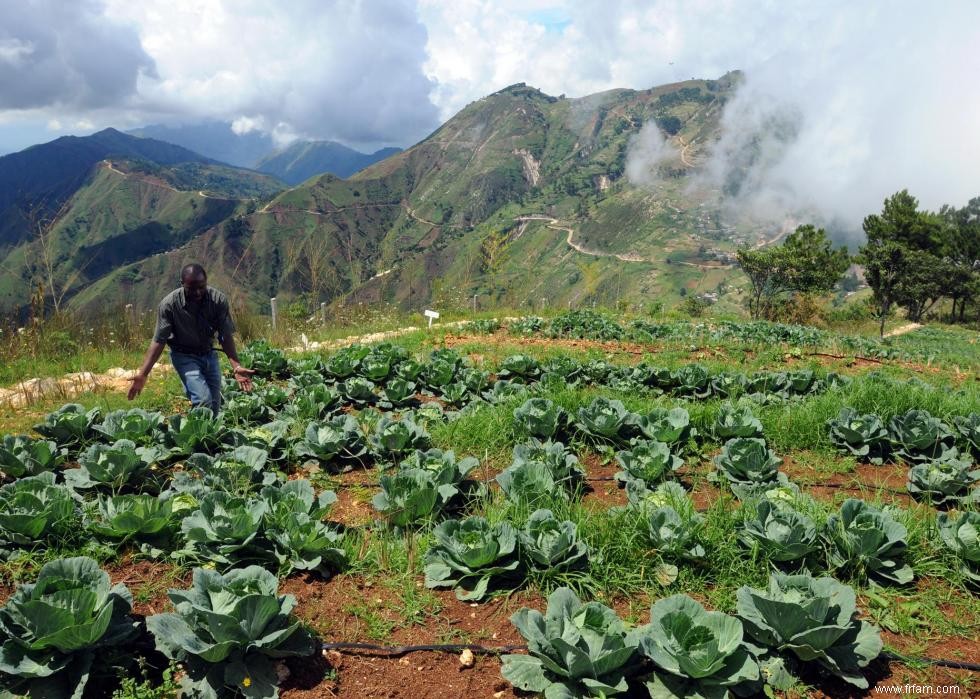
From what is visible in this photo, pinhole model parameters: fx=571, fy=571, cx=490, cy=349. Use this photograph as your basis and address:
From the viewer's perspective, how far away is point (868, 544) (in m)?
2.71

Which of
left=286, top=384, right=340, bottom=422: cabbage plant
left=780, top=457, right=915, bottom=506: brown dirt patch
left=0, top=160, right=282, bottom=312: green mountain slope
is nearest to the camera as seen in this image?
left=780, top=457, right=915, bottom=506: brown dirt patch

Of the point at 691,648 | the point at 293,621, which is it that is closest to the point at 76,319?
the point at 293,621

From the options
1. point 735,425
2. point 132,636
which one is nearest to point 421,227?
point 735,425

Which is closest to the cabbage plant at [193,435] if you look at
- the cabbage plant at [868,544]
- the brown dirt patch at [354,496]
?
the brown dirt patch at [354,496]

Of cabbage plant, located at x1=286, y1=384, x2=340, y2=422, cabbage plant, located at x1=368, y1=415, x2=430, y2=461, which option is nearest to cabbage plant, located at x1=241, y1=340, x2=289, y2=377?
cabbage plant, located at x1=286, y1=384, x2=340, y2=422

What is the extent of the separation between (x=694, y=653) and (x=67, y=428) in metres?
4.91

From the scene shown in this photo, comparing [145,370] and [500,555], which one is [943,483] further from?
[145,370]

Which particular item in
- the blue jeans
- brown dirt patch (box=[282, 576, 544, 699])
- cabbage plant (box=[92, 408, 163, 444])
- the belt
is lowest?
brown dirt patch (box=[282, 576, 544, 699])

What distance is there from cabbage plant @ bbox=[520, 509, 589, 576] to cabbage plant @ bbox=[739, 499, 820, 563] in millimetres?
843

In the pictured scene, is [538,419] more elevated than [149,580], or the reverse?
[538,419]

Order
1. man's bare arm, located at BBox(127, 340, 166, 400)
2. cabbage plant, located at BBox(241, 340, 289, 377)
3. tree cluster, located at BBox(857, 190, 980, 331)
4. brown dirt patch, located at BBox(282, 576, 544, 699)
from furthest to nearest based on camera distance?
1. tree cluster, located at BBox(857, 190, 980, 331)
2. cabbage plant, located at BBox(241, 340, 289, 377)
3. man's bare arm, located at BBox(127, 340, 166, 400)
4. brown dirt patch, located at BBox(282, 576, 544, 699)

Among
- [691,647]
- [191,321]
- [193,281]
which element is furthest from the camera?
[191,321]

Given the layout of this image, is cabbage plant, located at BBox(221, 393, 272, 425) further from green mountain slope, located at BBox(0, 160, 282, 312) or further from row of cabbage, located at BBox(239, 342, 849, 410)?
green mountain slope, located at BBox(0, 160, 282, 312)

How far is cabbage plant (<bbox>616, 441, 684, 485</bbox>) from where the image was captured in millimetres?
3734
